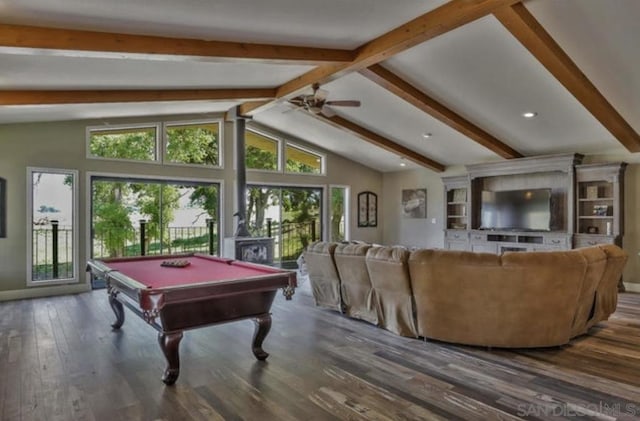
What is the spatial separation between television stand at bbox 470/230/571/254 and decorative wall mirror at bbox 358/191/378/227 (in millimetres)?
3114

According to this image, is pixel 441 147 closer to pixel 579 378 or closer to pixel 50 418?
pixel 579 378

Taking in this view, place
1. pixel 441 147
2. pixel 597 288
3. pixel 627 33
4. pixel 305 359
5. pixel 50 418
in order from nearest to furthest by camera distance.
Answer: pixel 50 418, pixel 305 359, pixel 627 33, pixel 597 288, pixel 441 147

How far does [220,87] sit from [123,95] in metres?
1.41

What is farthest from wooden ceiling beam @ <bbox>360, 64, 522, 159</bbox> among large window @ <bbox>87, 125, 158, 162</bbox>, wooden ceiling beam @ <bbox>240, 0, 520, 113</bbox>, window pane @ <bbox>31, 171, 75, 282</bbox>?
window pane @ <bbox>31, 171, 75, 282</bbox>

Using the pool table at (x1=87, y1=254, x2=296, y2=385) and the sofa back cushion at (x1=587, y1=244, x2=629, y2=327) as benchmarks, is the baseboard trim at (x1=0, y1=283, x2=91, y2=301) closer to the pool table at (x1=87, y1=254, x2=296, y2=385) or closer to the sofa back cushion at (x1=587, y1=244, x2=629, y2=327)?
the pool table at (x1=87, y1=254, x2=296, y2=385)

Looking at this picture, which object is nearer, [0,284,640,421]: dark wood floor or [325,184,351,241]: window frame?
[0,284,640,421]: dark wood floor

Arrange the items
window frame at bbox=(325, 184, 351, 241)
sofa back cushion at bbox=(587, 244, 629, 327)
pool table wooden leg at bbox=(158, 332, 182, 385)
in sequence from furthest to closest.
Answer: window frame at bbox=(325, 184, 351, 241)
sofa back cushion at bbox=(587, 244, 629, 327)
pool table wooden leg at bbox=(158, 332, 182, 385)

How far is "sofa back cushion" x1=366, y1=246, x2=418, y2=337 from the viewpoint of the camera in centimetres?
416

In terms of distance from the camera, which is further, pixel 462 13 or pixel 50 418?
pixel 462 13

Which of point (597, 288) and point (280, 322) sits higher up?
point (597, 288)

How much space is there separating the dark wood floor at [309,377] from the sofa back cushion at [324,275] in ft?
1.99

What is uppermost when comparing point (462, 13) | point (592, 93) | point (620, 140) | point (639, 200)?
point (462, 13)

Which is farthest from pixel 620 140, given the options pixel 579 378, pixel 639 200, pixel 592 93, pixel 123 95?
pixel 123 95

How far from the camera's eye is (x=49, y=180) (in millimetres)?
6621
